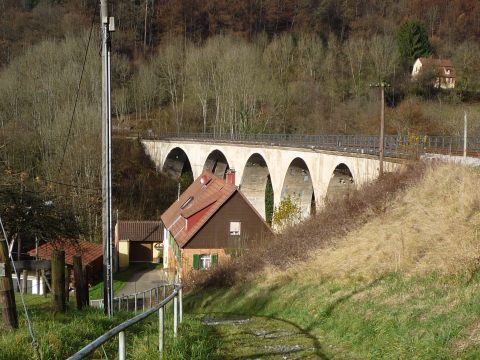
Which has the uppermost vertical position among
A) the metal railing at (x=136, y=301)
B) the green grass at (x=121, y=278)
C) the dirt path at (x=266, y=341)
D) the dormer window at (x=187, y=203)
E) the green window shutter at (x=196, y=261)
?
the dirt path at (x=266, y=341)

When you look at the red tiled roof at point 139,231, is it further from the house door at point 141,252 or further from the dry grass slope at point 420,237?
the dry grass slope at point 420,237

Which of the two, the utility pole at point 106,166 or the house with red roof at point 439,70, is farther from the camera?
the house with red roof at point 439,70

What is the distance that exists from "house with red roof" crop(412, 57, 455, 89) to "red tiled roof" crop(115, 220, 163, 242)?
35.9 m

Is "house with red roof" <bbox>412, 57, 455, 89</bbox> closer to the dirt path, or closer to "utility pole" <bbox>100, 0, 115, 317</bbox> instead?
"utility pole" <bbox>100, 0, 115, 317</bbox>

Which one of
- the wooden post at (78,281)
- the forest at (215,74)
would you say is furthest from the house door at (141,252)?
the wooden post at (78,281)

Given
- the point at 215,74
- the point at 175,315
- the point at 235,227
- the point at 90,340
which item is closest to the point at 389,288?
the point at 175,315

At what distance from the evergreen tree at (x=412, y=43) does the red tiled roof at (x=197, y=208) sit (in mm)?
43836

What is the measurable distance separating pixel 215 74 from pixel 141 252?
30.5 metres

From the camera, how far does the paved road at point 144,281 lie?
28125mm

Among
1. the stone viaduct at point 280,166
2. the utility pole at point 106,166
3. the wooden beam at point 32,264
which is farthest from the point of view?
the stone viaduct at point 280,166

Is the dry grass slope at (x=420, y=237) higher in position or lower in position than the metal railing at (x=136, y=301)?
higher

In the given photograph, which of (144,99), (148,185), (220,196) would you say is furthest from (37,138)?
(144,99)

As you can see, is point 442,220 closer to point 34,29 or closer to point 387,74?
point 387,74

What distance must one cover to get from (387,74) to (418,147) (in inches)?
1654
